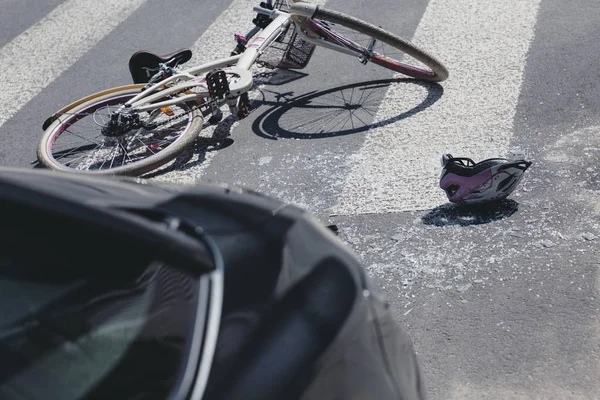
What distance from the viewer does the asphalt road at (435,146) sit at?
3881mm

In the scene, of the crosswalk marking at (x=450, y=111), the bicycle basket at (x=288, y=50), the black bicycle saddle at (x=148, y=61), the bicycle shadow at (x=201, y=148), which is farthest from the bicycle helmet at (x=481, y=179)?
→ the black bicycle saddle at (x=148, y=61)

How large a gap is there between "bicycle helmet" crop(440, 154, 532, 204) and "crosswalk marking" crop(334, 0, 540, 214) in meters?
0.23

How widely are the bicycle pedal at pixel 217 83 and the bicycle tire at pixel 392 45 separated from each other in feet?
3.06

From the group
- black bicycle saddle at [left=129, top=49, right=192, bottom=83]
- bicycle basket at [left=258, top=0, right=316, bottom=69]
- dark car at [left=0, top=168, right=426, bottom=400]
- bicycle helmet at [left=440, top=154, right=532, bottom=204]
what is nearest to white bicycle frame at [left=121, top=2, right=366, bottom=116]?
bicycle basket at [left=258, top=0, right=316, bottom=69]

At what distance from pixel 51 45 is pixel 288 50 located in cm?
278

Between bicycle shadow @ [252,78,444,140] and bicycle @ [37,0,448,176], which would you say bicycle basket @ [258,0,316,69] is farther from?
bicycle shadow @ [252,78,444,140]

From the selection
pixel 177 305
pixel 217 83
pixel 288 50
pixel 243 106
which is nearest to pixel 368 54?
pixel 288 50

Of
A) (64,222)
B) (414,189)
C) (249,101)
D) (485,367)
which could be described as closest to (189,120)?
(249,101)

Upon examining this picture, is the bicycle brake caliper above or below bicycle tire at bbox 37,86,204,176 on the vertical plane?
above

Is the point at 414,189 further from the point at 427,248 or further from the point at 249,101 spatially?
the point at 249,101

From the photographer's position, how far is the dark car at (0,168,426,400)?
213 centimetres

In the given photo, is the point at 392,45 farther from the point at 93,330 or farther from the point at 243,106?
the point at 93,330

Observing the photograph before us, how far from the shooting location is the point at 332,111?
6262 millimetres

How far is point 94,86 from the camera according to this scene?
23.7 feet
